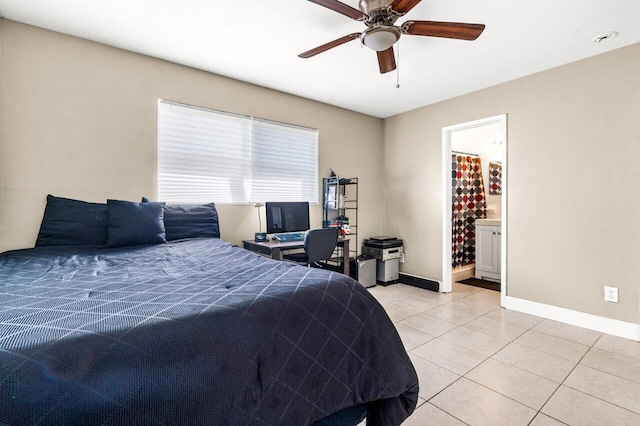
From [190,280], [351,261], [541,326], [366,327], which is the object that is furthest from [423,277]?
[190,280]

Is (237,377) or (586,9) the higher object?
(586,9)

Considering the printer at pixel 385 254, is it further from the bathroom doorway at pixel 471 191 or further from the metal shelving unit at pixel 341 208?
the bathroom doorway at pixel 471 191

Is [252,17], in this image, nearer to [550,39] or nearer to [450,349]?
[550,39]

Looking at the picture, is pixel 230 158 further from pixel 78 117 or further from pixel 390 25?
pixel 390 25

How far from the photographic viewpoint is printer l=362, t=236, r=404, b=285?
4.35 metres

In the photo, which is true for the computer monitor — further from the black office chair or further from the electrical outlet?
the electrical outlet

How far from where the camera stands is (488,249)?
4637mm

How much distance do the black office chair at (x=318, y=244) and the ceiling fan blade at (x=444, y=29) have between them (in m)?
1.86

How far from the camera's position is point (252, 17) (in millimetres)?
2303

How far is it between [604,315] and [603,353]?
590 mm

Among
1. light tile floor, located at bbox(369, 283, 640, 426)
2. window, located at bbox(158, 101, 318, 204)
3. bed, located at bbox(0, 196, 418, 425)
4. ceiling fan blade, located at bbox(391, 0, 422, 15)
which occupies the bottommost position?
light tile floor, located at bbox(369, 283, 640, 426)

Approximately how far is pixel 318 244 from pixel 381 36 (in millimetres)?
1902

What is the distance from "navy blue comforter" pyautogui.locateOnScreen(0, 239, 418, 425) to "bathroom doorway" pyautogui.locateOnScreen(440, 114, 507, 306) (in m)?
3.10

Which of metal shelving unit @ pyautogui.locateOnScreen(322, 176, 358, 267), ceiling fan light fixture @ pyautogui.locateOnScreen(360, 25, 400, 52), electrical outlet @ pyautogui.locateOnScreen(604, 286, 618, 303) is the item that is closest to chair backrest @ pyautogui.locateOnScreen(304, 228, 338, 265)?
metal shelving unit @ pyautogui.locateOnScreen(322, 176, 358, 267)
